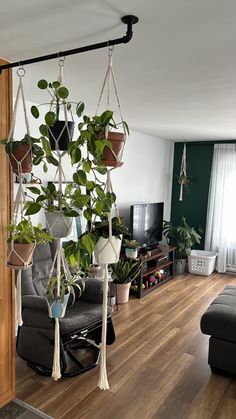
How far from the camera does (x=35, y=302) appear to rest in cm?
267

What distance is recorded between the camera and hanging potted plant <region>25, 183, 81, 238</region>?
1325 millimetres

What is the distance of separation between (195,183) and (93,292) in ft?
11.9

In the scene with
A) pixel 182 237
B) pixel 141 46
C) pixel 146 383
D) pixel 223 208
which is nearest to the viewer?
pixel 141 46

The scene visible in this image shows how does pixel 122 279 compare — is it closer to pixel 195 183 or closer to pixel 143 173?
pixel 143 173

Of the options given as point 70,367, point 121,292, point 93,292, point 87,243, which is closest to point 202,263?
point 121,292

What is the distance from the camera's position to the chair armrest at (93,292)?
118 inches

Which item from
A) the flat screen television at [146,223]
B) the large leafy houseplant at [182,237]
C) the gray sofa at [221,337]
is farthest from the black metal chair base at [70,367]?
the large leafy houseplant at [182,237]

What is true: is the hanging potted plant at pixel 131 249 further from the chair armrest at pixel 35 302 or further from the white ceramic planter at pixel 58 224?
the white ceramic planter at pixel 58 224

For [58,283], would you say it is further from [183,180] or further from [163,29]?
[183,180]

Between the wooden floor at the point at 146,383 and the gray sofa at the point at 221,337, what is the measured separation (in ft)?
0.34

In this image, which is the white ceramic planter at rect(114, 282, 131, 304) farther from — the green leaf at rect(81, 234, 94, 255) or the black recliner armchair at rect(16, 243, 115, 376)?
the green leaf at rect(81, 234, 94, 255)

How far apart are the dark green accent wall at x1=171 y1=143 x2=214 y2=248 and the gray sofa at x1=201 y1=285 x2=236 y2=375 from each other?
329 cm

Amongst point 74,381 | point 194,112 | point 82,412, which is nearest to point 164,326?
point 74,381

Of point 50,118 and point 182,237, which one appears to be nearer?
point 50,118
